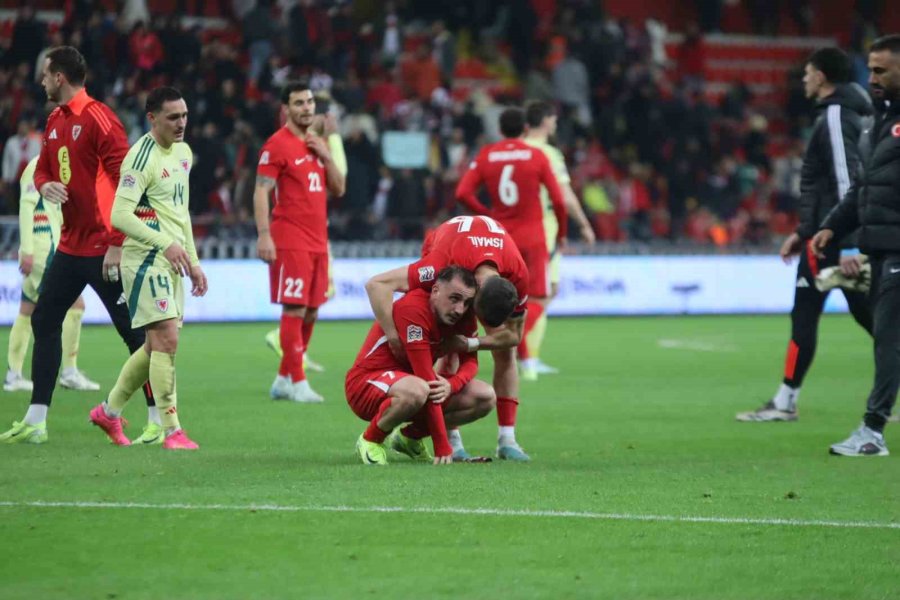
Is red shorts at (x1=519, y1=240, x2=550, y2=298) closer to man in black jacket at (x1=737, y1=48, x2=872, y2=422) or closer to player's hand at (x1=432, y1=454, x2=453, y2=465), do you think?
man in black jacket at (x1=737, y1=48, x2=872, y2=422)

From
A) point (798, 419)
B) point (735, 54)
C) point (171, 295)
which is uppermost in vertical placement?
point (735, 54)

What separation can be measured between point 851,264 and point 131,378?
14.6 ft

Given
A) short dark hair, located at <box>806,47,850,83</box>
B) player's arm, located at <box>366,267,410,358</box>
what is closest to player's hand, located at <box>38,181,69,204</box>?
player's arm, located at <box>366,267,410,358</box>

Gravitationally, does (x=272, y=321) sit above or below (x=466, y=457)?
below

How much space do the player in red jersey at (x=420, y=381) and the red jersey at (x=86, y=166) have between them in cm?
177

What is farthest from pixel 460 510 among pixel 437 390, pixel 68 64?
pixel 68 64

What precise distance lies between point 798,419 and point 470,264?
421 cm

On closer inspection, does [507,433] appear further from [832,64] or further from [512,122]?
[512,122]

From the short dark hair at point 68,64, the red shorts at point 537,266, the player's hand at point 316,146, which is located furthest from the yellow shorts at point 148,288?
the red shorts at point 537,266

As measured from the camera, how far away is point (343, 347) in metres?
18.0

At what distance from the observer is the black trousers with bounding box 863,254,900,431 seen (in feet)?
29.4

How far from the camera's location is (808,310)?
36.4 feet

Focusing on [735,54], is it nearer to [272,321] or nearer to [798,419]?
[272,321]

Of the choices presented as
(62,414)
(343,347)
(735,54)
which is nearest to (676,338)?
(343,347)
